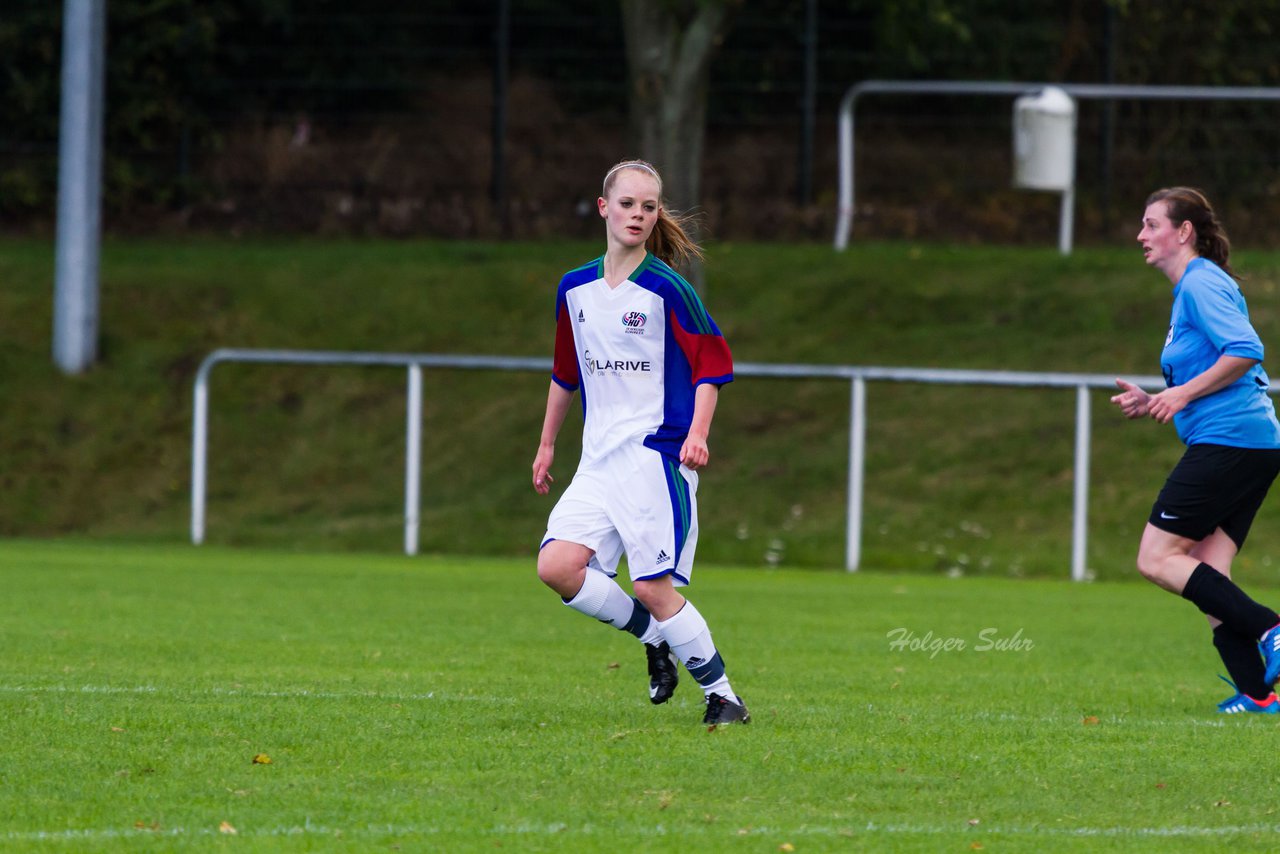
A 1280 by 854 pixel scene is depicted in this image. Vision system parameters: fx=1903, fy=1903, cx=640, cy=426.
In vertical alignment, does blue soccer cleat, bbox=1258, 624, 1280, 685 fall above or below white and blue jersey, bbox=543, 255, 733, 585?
below

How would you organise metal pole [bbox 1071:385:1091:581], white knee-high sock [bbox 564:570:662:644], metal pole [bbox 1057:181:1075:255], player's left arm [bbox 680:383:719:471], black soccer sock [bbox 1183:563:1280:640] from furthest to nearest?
metal pole [bbox 1057:181:1075:255]
metal pole [bbox 1071:385:1091:581]
black soccer sock [bbox 1183:563:1280:640]
white knee-high sock [bbox 564:570:662:644]
player's left arm [bbox 680:383:719:471]

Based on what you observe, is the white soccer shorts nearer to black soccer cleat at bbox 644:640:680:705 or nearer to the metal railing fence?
black soccer cleat at bbox 644:640:680:705

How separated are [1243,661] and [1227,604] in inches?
11.1

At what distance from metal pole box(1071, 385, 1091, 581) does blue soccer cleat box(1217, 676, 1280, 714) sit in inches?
278

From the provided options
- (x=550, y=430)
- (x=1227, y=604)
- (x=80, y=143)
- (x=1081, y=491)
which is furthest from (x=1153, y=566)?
(x=80, y=143)

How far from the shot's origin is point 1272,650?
7281 mm

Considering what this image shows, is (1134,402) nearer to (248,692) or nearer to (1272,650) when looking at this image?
(1272,650)

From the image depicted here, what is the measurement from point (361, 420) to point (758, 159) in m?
7.74

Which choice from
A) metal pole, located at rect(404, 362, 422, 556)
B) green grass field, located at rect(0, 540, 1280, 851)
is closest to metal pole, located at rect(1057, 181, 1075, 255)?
metal pole, located at rect(404, 362, 422, 556)

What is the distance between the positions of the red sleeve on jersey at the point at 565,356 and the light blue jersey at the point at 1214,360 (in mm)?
2309

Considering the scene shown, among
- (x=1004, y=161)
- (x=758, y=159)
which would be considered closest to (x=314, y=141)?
(x=758, y=159)

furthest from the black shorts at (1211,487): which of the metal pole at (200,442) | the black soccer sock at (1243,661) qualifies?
the metal pole at (200,442)

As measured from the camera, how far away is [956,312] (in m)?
20.0

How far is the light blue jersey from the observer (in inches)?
284
